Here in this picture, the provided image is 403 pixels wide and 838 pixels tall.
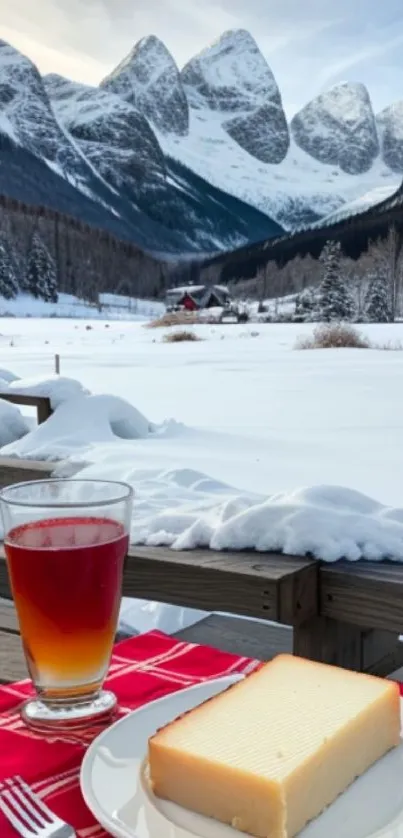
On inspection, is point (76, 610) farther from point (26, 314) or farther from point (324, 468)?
point (26, 314)

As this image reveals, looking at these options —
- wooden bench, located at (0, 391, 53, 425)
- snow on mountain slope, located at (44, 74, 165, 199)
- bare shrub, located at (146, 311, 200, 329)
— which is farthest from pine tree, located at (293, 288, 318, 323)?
snow on mountain slope, located at (44, 74, 165, 199)

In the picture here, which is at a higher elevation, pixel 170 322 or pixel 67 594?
pixel 170 322

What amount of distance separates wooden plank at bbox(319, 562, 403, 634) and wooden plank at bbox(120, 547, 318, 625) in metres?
0.02

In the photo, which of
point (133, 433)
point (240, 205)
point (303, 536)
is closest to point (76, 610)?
point (303, 536)

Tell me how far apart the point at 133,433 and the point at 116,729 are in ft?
10.2

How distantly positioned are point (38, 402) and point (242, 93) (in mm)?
156688

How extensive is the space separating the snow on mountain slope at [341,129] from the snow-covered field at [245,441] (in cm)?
14630

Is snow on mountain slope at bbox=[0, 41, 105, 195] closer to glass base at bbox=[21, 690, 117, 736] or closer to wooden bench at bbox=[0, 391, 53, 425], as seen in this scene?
wooden bench at bbox=[0, 391, 53, 425]

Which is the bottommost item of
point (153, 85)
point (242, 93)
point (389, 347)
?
point (389, 347)

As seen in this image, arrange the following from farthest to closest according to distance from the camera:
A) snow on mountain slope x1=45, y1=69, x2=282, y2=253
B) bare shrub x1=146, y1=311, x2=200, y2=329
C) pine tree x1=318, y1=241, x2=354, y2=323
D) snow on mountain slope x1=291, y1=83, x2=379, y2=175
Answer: snow on mountain slope x1=291, y1=83, x2=379, y2=175 < snow on mountain slope x1=45, y1=69, x2=282, y2=253 < pine tree x1=318, y1=241, x2=354, y2=323 < bare shrub x1=146, y1=311, x2=200, y2=329

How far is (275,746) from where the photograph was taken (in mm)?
349

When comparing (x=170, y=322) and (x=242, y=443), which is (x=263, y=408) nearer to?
(x=242, y=443)

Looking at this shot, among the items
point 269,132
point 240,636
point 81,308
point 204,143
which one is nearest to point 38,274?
point 81,308

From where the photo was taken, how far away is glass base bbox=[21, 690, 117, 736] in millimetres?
482
